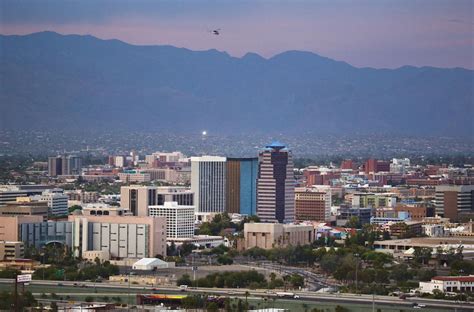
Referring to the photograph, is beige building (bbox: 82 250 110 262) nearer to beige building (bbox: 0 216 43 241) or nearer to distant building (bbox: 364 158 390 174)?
beige building (bbox: 0 216 43 241)

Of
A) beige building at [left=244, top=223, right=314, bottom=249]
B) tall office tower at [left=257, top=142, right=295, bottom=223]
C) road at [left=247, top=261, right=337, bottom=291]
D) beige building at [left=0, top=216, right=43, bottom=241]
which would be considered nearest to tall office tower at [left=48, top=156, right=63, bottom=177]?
tall office tower at [left=257, top=142, right=295, bottom=223]

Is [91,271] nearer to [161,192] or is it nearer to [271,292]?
[271,292]

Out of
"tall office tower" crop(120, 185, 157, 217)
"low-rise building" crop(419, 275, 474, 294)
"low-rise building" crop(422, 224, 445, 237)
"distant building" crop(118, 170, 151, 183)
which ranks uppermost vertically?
"distant building" crop(118, 170, 151, 183)

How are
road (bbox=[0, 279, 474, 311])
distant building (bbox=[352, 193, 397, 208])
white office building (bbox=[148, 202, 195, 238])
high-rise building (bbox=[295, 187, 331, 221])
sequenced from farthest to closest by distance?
distant building (bbox=[352, 193, 397, 208]) → high-rise building (bbox=[295, 187, 331, 221]) → white office building (bbox=[148, 202, 195, 238]) → road (bbox=[0, 279, 474, 311])

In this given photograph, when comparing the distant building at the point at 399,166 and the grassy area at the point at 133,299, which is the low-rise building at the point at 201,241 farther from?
the distant building at the point at 399,166

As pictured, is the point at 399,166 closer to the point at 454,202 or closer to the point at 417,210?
the point at 454,202

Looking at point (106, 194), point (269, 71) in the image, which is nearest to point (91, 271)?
point (106, 194)
